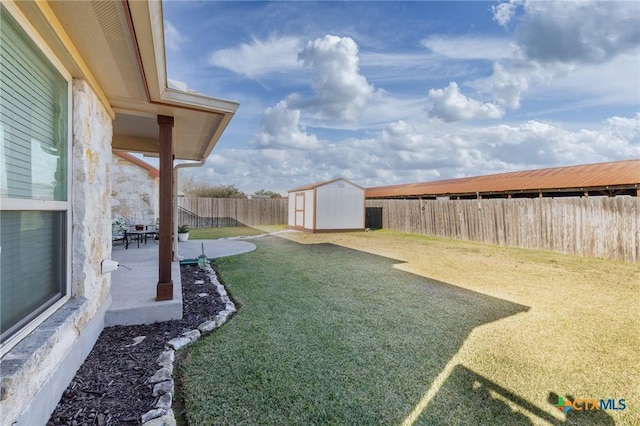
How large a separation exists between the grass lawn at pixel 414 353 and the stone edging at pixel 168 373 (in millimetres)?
118

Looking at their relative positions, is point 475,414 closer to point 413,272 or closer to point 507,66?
point 413,272

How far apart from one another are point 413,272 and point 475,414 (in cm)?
429

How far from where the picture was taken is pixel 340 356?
257 cm

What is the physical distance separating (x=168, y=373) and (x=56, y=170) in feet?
5.56

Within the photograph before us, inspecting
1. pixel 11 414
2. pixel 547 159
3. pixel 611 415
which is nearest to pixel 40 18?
pixel 11 414

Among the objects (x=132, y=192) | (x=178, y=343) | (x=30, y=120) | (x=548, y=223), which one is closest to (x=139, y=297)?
(x=178, y=343)

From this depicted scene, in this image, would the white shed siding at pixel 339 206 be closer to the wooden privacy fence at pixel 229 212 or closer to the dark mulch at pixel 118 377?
the wooden privacy fence at pixel 229 212

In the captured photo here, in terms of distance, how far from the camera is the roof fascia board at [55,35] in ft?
5.12

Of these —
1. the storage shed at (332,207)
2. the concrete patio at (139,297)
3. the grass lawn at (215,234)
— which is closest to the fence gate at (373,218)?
the storage shed at (332,207)

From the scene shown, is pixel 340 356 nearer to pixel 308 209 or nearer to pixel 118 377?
pixel 118 377

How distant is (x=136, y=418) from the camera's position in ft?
5.78

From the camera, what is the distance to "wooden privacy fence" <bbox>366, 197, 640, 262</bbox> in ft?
23.8

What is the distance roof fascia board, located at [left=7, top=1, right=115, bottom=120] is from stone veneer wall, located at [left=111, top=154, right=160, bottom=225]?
33.3ft

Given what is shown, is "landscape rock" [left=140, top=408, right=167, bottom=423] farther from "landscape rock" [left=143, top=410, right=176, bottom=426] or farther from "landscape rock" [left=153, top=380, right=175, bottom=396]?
"landscape rock" [left=153, top=380, right=175, bottom=396]
